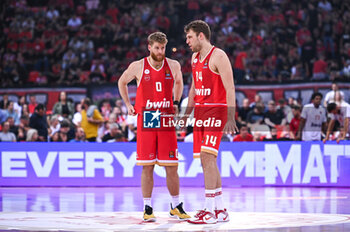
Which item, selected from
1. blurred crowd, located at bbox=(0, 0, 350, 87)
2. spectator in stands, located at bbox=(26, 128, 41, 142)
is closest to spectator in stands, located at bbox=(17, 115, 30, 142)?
spectator in stands, located at bbox=(26, 128, 41, 142)

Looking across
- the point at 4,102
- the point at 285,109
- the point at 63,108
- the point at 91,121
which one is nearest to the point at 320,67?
the point at 285,109

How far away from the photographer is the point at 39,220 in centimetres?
831

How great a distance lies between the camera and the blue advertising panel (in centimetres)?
1393

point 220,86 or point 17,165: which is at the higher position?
point 220,86

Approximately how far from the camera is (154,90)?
336 inches

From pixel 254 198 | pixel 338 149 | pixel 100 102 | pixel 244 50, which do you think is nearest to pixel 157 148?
pixel 254 198

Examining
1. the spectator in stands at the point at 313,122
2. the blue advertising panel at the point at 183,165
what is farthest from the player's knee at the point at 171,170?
the spectator in stands at the point at 313,122

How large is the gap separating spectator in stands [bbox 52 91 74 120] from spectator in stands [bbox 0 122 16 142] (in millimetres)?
1770

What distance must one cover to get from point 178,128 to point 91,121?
2313 mm

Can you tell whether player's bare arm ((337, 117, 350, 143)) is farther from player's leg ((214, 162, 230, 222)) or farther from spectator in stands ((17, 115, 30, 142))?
spectator in stands ((17, 115, 30, 142))

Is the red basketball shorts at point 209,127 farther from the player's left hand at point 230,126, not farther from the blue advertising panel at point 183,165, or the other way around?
the blue advertising panel at point 183,165

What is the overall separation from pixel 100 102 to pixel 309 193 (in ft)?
23.3

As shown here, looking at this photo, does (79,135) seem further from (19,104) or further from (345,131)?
(345,131)

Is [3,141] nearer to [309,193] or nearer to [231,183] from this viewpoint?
[231,183]
